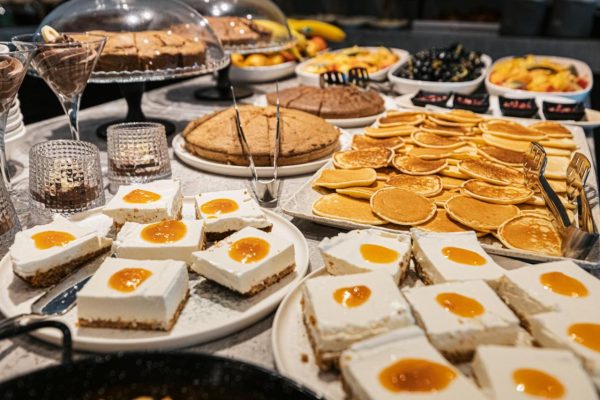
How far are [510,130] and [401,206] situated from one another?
0.94m

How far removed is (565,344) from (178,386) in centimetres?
69

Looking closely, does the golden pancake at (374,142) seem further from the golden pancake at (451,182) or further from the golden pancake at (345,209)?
the golden pancake at (345,209)

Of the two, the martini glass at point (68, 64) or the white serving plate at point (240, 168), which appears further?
the white serving plate at point (240, 168)

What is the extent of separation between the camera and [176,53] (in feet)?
6.90

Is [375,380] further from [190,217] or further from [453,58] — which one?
[453,58]

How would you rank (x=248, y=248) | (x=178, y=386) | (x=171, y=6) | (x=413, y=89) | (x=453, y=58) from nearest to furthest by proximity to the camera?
(x=178, y=386), (x=248, y=248), (x=171, y=6), (x=413, y=89), (x=453, y=58)

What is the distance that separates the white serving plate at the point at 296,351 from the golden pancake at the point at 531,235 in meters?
0.60

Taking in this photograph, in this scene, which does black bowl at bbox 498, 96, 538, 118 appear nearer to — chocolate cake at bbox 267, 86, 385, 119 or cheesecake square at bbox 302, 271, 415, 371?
chocolate cake at bbox 267, 86, 385, 119

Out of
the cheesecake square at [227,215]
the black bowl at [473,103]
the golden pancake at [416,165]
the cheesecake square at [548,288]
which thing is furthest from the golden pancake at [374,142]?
the cheesecake square at [548,288]

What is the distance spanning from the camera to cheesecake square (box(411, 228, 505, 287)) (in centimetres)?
112

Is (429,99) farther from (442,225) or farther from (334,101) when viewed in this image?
(442,225)

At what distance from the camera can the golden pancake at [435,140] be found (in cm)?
199

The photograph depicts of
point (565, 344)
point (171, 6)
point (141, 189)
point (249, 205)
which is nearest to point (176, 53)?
point (171, 6)

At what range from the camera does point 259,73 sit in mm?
3178
